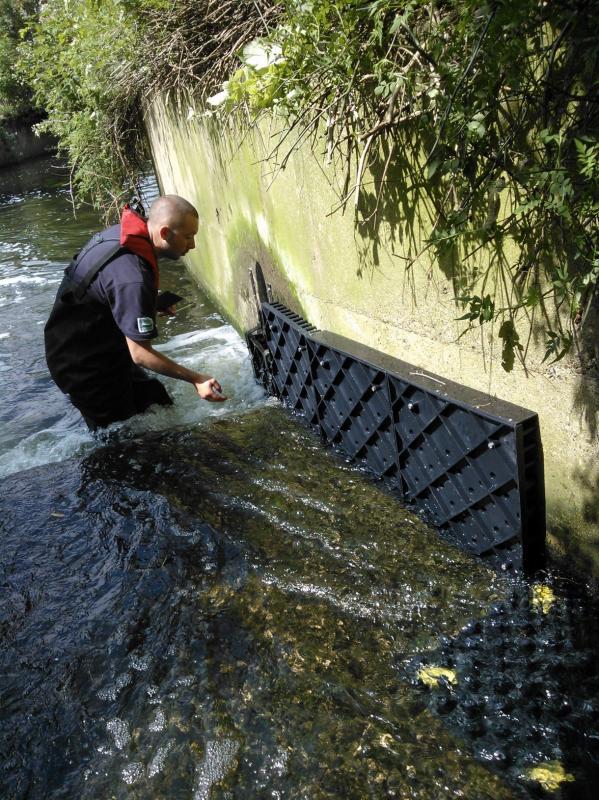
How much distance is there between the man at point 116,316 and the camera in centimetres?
382

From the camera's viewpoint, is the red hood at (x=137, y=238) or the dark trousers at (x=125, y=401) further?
the dark trousers at (x=125, y=401)

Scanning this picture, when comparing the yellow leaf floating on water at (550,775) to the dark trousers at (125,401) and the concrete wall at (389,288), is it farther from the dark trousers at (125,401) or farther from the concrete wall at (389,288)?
the dark trousers at (125,401)

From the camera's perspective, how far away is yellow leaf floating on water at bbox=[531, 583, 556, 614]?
9.18 ft

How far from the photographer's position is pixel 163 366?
3.88 metres

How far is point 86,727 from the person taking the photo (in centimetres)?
256

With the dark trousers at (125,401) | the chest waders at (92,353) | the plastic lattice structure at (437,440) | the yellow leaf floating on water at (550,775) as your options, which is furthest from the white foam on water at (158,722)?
the dark trousers at (125,401)

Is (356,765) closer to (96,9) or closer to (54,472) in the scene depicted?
(54,472)

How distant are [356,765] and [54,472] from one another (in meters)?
3.24

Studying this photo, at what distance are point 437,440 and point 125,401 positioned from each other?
103 inches

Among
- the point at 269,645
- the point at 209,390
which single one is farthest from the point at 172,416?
the point at 269,645

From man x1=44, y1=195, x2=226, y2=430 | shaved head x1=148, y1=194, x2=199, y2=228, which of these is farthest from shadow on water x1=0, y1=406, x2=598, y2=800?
shaved head x1=148, y1=194, x2=199, y2=228

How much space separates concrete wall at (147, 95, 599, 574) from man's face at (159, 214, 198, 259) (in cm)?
56

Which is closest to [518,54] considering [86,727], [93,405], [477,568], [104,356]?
[477,568]

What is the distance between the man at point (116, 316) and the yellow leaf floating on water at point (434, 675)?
6.64ft
